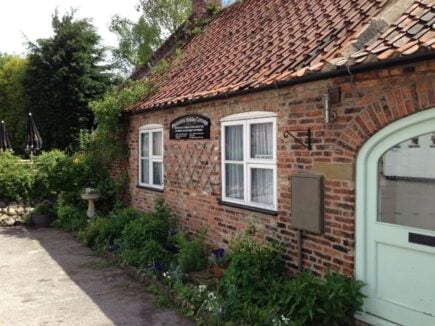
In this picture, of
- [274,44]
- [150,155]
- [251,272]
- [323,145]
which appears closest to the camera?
[323,145]

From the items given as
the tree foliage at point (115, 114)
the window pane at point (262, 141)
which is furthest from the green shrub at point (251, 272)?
the tree foliage at point (115, 114)

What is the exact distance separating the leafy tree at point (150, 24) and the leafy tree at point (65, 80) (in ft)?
5.42

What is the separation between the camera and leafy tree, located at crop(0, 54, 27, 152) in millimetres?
24781

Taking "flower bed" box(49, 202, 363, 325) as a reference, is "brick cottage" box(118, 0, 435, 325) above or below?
above

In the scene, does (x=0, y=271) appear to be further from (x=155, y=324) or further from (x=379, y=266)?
(x=379, y=266)

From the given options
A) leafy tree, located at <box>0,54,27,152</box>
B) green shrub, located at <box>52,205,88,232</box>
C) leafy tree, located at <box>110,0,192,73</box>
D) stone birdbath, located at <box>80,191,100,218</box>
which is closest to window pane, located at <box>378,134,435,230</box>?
green shrub, located at <box>52,205,88,232</box>

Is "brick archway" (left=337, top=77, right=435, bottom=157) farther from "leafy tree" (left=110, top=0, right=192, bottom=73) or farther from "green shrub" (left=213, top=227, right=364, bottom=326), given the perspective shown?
"leafy tree" (left=110, top=0, right=192, bottom=73)

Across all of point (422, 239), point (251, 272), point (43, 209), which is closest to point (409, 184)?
point (422, 239)

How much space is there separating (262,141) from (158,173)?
14.1 ft

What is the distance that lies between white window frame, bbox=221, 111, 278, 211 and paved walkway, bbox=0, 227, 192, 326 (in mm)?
1981

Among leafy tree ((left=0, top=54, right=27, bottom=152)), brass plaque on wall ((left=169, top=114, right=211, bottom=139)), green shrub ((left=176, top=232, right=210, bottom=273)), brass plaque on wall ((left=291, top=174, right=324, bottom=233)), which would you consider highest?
leafy tree ((left=0, top=54, right=27, bottom=152))

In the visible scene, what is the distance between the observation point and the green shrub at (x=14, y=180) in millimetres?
13742

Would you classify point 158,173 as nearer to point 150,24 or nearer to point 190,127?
point 190,127

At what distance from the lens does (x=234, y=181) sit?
7547 mm
